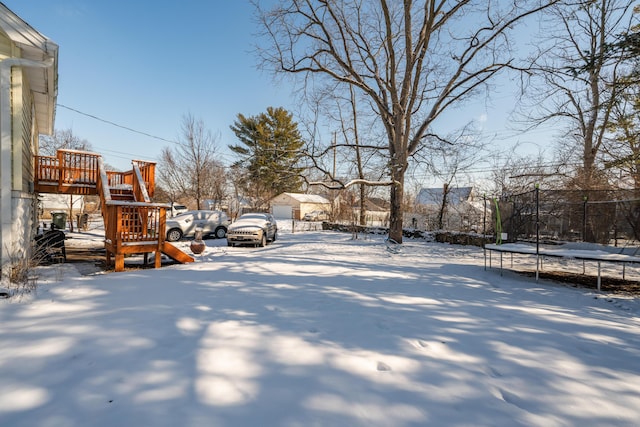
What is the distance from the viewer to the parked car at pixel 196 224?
13484 mm

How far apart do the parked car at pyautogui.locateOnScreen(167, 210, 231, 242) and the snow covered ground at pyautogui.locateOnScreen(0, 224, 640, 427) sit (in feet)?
29.7

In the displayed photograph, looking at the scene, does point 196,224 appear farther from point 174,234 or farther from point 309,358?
point 309,358

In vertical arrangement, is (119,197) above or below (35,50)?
below

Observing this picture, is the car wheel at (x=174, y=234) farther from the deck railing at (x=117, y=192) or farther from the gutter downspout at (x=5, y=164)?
the gutter downspout at (x=5, y=164)

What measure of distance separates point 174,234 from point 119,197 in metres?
5.67

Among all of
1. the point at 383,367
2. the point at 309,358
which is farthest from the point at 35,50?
the point at 383,367

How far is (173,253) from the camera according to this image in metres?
7.27

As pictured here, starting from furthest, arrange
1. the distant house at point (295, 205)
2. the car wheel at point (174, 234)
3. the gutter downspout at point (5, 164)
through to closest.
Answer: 1. the distant house at point (295, 205)
2. the car wheel at point (174, 234)
3. the gutter downspout at point (5, 164)

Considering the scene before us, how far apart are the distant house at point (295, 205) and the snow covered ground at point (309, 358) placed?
35395mm

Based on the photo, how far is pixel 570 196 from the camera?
10797 mm

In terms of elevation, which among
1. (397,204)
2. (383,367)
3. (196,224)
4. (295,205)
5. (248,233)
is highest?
(295,205)

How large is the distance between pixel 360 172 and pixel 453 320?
662 inches

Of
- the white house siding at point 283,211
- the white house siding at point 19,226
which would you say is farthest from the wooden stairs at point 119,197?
the white house siding at point 283,211

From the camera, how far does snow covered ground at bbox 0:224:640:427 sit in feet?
6.03
